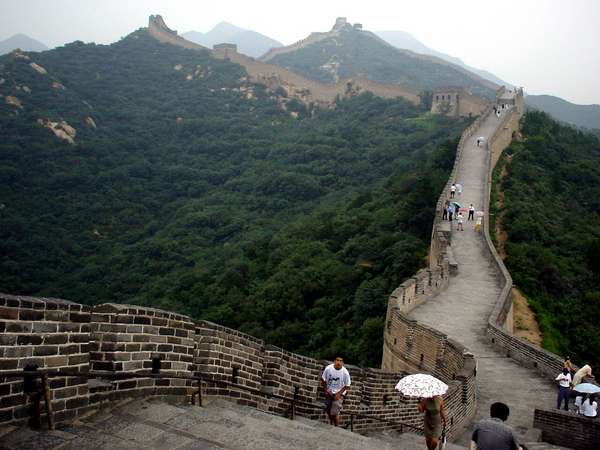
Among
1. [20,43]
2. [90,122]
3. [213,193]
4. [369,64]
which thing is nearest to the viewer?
[213,193]

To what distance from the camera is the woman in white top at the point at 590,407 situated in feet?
30.2

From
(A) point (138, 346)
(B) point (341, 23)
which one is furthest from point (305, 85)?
(A) point (138, 346)

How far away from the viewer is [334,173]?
48.4 m

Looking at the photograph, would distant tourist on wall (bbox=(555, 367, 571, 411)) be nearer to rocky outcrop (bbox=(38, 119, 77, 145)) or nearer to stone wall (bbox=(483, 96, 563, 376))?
stone wall (bbox=(483, 96, 563, 376))

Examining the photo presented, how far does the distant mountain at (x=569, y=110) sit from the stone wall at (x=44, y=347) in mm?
135278

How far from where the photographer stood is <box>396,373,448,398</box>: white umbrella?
21.3 feet

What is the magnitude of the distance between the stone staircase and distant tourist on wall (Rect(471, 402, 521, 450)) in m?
1.00

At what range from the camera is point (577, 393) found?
33.1 feet

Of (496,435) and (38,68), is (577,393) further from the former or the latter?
(38,68)

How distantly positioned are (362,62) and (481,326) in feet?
320

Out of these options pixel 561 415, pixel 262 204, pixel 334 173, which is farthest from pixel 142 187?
pixel 561 415

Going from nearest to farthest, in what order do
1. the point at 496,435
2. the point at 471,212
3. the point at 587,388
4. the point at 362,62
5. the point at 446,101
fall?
the point at 496,435 → the point at 587,388 → the point at 471,212 → the point at 446,101 → the point at 362,62

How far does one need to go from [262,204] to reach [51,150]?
64.4 feet

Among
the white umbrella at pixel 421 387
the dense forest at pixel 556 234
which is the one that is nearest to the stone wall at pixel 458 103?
the dense forest at pixel 556 234
